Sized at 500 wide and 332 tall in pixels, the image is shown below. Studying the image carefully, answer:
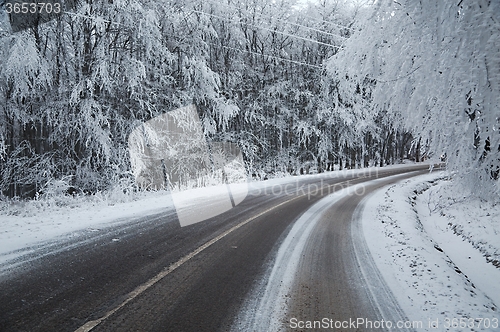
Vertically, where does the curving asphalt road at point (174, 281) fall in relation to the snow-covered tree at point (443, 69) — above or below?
below

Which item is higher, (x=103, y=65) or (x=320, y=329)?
(x=103, y=65)

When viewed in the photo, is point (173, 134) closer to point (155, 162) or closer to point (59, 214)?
point (155, 162)

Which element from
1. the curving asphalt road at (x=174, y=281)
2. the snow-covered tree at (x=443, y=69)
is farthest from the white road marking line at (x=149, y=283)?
the snow-covered tree at (x=443, y=69)

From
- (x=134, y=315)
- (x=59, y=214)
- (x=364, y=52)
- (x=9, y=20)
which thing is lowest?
(x=134, y=315)

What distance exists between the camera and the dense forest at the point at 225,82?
4.64 meters

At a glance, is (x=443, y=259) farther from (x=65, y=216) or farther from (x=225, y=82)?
(x=225, y=82)

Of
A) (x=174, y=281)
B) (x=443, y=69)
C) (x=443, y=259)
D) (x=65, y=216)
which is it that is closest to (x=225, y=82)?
(x=65, y=216)

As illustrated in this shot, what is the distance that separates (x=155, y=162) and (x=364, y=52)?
996 cm

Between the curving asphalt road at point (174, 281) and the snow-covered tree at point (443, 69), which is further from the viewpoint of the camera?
the snow-covered tree at point (443, 69)

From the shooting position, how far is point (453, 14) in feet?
13.8

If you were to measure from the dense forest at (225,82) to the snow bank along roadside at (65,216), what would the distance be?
1.23m

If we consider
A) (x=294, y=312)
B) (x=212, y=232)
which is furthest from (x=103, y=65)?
(x=294, y=312)

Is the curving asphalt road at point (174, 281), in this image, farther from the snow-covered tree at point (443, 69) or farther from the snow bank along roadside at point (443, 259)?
the snow-covered tree at point (443, 69)

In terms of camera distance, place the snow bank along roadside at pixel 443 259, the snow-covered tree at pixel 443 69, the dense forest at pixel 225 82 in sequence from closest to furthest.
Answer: the snow bank along roadside at pixel 443 259
the snow-covered tree at pixel 443 69
the dense forest at pixel 225 82
